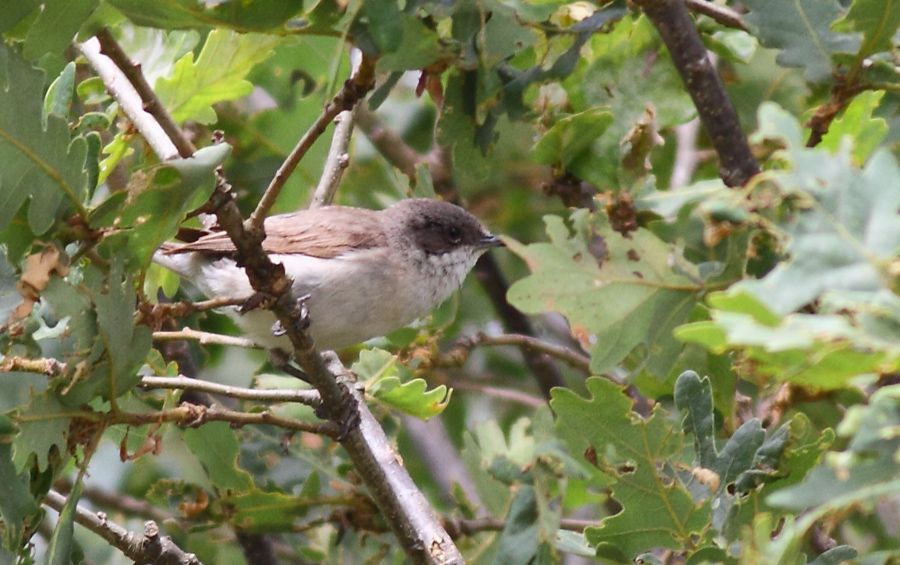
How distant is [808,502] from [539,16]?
170 centimetres

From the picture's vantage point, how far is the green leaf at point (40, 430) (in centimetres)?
233

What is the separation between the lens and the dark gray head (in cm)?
455

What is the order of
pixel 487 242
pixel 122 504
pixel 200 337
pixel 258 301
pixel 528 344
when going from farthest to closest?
pixel 122 504 < pixel 487 242 < pixel 528 344 < pixel 200 337 < pixel 258 301

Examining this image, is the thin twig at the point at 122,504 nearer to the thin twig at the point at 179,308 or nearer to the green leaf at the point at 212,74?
the green leaf at the point at 212,74

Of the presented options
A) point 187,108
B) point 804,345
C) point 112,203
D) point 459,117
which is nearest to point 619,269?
point 459,117

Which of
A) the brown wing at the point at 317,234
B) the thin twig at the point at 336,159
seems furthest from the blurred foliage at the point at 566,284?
the brown wing at the point at 317,234

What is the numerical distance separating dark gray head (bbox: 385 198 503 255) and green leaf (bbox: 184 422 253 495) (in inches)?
49.6

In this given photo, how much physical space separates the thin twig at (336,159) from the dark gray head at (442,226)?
63 centimetres

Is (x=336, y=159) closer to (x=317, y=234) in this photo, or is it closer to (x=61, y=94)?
(x=317, y=234)

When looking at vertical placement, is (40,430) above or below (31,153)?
below

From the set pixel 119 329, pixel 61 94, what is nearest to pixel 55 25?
pixel 61 94

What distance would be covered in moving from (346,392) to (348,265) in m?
1.10

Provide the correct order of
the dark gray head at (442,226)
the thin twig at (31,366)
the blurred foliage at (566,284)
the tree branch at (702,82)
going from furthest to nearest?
the dark gray head at (442,226)
the tree branch at (702,82)
the thin twig at (31,366)
the blurred foliage at (566,284)

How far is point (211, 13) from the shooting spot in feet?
8.08
